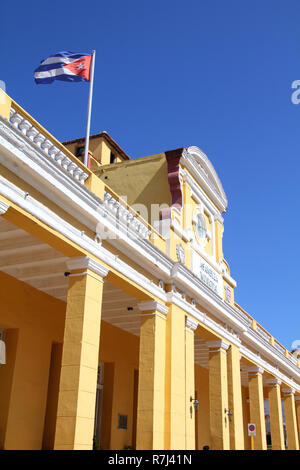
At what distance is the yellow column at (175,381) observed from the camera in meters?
10.9

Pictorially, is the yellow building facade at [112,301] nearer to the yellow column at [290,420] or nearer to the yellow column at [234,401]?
the yellow column at [234,401]

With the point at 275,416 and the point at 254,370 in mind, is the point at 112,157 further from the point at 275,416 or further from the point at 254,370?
the point at 275,416

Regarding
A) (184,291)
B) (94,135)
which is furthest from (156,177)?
(94,135)

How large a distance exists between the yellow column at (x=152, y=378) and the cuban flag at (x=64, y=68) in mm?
5357

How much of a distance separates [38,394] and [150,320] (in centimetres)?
294

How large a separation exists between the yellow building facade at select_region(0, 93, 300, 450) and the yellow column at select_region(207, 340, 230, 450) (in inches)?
1.2

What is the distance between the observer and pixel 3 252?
391 inches

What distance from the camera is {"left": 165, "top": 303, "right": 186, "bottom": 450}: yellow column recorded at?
35.9 ft

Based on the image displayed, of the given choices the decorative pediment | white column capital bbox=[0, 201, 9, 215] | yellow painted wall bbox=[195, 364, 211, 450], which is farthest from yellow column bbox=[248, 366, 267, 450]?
white column capital bbox=[0, 201, 9, 215]

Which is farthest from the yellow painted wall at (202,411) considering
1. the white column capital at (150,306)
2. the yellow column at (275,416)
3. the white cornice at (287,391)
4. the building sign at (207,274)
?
the white column capital at (150,306)

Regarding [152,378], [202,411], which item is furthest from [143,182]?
[202,411]

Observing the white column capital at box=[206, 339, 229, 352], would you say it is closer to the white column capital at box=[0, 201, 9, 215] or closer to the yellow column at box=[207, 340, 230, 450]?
the yellow column at box=[207, 340, 230, 450]

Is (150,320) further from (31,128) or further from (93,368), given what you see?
(31,128)
